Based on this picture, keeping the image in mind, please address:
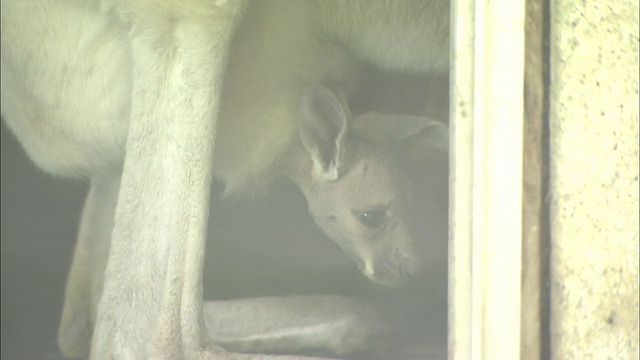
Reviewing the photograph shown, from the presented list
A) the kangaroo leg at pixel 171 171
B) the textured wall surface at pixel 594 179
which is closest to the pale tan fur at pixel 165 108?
the kangaroo leg at pixel 171 171

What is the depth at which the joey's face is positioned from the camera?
205cm

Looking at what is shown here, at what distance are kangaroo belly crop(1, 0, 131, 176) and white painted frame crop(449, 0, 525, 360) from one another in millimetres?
680

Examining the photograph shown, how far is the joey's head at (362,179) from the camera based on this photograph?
2.04m

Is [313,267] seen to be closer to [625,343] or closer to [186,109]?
[186,109]

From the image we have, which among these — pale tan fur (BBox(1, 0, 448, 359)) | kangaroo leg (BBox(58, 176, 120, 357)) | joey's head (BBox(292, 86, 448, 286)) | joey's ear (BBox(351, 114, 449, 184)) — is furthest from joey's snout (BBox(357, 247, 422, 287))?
kangaroo leg (BBox(58, 176, 120, 357))

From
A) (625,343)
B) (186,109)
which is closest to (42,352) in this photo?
(186,109)

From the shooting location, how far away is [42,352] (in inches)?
82.6

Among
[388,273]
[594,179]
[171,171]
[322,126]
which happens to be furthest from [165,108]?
[594,179]

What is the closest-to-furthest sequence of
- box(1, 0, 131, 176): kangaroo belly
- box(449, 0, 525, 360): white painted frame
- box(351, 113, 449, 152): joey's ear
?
box(449, 0, 525, 360): white painted frame, box(351, 113, 449, 152): joey's ear, box(1, 0, 131, 176): kangaroo belly

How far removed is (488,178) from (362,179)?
0.43 m

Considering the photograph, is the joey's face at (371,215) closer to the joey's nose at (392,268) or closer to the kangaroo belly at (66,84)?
the joey's nose at (392,268)

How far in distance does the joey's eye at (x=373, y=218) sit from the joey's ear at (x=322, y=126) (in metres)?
0.12

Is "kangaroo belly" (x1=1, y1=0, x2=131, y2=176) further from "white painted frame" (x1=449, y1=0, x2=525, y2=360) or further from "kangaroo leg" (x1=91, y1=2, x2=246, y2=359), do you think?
"white painted frame" (x1=449, y1=0, x2=525, y2=360)

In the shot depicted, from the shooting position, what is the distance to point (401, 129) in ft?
6.63
